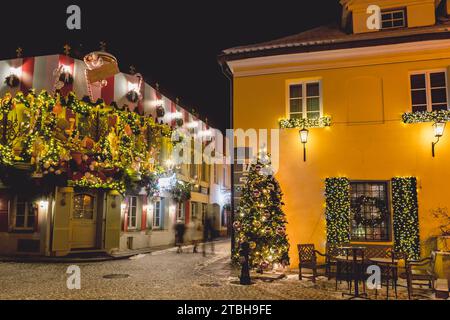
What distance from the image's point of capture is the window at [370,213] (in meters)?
11.7

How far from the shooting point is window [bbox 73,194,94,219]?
55.5 feet

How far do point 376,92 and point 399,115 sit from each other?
984 mm

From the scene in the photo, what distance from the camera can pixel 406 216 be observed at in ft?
37.4

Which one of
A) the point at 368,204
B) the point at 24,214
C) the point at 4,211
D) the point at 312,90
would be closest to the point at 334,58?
the point at 312,90

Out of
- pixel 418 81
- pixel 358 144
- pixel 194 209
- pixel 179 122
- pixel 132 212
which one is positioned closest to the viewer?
pixel 418 81

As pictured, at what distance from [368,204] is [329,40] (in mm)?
5175

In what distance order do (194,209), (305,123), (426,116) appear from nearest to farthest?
(426,116) < (305,123) < (194,209)

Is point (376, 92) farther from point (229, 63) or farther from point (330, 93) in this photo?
point (229, 63)

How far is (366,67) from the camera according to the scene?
40.5 feet

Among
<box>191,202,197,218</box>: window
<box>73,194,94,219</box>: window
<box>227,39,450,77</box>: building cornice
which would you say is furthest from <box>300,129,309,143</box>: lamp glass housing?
<box>191,202,197,218</box>: window

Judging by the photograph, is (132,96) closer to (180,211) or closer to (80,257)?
(80,257)

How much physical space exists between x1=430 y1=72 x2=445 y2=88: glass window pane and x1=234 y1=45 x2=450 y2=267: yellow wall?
26 cm

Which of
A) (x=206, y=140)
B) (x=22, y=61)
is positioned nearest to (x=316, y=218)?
(x=22, y=61)

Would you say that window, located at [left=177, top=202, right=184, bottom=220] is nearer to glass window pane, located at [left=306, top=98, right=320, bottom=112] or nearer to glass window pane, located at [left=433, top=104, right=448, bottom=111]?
glass window pane, located at [left=306, top=98, right=320, bottom=112]
